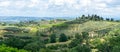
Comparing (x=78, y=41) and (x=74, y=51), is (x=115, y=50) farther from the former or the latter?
(x=78, y=41)

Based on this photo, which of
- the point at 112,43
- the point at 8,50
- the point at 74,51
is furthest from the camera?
the point at 112,43

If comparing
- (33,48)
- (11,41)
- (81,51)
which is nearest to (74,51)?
(81,51)

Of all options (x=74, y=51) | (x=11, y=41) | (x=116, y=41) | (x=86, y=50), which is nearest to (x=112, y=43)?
(x=116, y=41)

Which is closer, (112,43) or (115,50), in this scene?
(115,50)

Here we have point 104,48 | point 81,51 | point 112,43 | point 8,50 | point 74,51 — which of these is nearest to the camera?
point 8,50

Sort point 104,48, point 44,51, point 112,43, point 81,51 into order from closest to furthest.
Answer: point 44,51
point 81,51
point 104,48
point 112,43

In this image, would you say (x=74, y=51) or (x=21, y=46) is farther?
(x=21, y=46)

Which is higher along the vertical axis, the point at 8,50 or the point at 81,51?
the point at 8,50

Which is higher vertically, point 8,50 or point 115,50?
point 8,50

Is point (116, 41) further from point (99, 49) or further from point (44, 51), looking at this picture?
point (44, 51)
